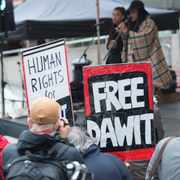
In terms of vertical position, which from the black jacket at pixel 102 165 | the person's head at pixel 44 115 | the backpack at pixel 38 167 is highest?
the person's head at pixel 44 115

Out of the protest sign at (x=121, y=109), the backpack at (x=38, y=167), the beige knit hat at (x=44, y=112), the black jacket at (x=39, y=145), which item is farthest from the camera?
the protest sign at (x=121, y=109)

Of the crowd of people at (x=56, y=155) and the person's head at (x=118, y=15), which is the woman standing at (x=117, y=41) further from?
the crowd of people at (x=56, y=155)

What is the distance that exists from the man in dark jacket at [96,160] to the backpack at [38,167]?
0.36 m

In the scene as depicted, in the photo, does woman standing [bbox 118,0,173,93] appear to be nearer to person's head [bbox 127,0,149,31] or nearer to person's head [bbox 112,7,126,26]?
person's head [bbox 127,0,149,31]

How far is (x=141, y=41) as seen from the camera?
4.90m

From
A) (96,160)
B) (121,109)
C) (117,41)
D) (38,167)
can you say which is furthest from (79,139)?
(117,41)

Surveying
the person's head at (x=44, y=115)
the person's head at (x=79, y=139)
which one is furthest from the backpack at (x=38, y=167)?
the person's head at (x=79, y=139)

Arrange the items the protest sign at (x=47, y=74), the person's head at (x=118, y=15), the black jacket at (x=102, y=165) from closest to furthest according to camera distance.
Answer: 1. the black jacket at (x=102, y=165)
2. the protest sign at (x=47, y=74)
3. the person's head at (x=118, y=15)

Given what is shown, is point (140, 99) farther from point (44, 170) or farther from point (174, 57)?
point (174, 57)

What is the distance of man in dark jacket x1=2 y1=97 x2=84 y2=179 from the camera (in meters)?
1.47

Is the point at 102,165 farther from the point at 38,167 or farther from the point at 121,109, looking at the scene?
the point at 121,109

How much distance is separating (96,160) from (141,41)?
3473 millimetres

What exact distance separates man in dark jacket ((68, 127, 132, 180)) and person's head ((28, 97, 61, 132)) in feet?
0.77

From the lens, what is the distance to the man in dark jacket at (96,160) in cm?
177
